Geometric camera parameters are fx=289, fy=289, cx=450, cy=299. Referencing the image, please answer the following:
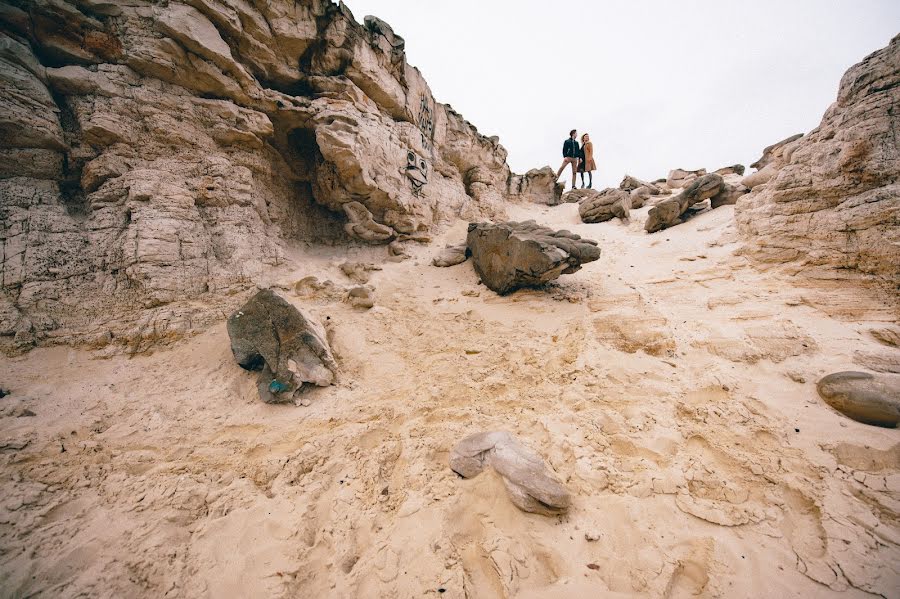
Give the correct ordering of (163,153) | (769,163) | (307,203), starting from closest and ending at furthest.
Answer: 1. (163,153)
2. (307,203)
3. (769,163)

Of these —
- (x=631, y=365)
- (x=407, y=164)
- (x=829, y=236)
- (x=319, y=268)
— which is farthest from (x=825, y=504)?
(x=407, y=164)

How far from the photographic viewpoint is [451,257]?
23.3 feet

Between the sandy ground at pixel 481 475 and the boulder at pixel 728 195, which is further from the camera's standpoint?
the boulder at pixel 728 195

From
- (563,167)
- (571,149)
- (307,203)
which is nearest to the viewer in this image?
(307,203)

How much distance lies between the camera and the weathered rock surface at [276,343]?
3555mm

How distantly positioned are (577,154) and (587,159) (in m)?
0.59

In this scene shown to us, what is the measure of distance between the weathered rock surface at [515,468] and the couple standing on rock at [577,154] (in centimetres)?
1433

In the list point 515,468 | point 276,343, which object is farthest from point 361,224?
point 515,468

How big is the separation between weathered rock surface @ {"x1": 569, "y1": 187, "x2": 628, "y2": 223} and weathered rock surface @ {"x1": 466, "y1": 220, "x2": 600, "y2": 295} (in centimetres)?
513

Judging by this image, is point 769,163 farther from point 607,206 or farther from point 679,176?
point 679,176

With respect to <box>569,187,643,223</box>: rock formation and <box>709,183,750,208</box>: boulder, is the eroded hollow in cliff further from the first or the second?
<box>709,183,750,208</box>: boulder

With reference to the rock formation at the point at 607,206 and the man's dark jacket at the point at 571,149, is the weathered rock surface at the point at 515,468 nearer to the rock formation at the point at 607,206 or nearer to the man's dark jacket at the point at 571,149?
the rock formation at the point at 607,206

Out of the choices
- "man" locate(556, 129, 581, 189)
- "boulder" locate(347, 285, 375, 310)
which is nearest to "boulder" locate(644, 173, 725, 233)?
"man" locate(556, 129, 581, 189)

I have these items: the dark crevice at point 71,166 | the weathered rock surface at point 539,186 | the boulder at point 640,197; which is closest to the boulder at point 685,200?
the boulder at point 640,197
